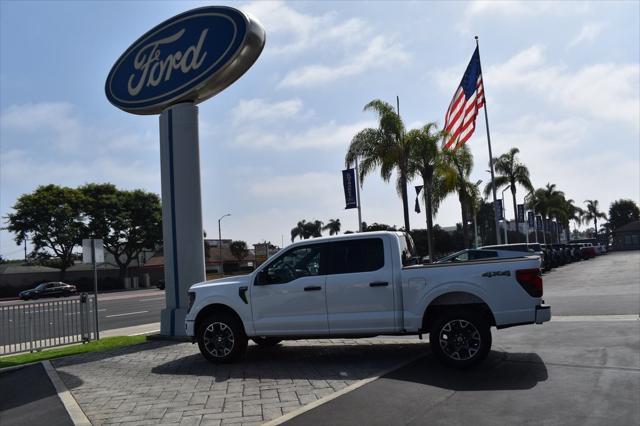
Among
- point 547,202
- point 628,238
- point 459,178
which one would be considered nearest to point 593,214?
point 628,238

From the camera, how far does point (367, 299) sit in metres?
8.05

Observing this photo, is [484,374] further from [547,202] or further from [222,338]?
[547,202]

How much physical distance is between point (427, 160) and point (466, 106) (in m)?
3.76

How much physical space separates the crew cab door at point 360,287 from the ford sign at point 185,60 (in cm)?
551

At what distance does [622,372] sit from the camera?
23.2ft

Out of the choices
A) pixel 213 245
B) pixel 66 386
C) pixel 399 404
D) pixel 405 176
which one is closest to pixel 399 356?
pixel 399 404

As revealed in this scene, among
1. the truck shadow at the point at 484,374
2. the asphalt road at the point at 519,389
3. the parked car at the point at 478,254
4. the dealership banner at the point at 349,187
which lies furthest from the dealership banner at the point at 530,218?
the truck shadow at the point at 484,374

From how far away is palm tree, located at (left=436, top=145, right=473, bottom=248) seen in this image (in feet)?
91.0

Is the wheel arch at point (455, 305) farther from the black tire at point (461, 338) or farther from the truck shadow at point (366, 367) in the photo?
the truck shadow at point (366, 367)

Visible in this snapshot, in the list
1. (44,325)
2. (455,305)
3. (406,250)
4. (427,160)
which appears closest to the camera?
(455,305)

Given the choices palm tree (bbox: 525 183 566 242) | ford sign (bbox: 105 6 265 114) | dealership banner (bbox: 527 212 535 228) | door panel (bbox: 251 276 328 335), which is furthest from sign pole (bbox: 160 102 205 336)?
palm tree (bbox: 525 183 566 242)

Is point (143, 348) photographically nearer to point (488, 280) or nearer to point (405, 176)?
point (488, 280)

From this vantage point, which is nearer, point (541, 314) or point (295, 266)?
point (541, 314)

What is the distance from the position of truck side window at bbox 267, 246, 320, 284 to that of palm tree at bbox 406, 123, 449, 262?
62.0 feet
